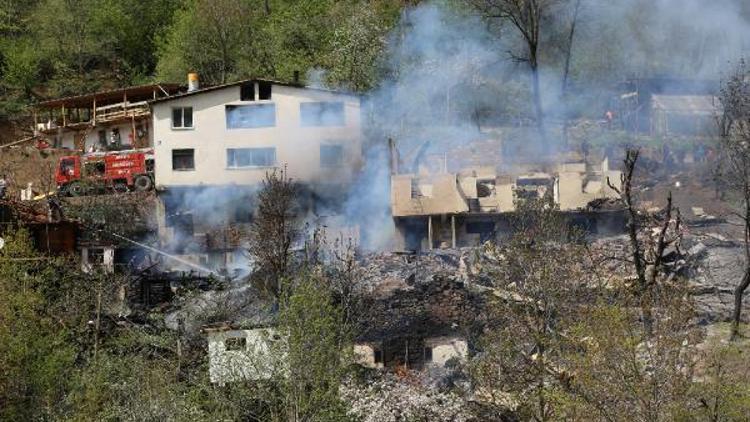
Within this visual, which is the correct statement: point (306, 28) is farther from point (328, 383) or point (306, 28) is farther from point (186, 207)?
point (328, 383)

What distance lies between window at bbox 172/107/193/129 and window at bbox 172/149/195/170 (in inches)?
51.3

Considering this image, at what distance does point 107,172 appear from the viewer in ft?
154

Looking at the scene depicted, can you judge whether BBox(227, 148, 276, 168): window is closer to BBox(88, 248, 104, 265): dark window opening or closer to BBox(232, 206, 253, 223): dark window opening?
BBox(232, 206, 253, 223): dark window opening

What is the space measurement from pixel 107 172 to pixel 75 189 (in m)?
1.78

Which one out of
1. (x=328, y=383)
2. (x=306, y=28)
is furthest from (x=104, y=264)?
(x=306, y=28)

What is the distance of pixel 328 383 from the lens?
27453mm

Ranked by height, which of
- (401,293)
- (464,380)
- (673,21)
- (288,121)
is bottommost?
(464,380)

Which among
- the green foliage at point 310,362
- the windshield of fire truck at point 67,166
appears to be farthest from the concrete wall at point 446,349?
the windshield of fire truck at point 67,166

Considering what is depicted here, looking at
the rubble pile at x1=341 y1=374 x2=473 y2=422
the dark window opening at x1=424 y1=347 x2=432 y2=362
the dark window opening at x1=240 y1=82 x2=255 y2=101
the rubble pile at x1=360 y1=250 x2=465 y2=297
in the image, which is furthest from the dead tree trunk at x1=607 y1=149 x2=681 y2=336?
the dark window opening at x1=240 y1=82 x2=255 y2=101

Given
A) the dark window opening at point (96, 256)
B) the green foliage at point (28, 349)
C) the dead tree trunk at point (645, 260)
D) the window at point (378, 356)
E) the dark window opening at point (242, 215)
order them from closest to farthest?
the dead tree trunk at point (645, 260) → the green foliage at point (28, 349) → the window at point (378, 356) → the dark window opening at point (96, 256) → the dark window opening at point (242, 215)

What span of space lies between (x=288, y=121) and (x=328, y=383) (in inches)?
814

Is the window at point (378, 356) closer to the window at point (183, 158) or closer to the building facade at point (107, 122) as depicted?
the window at point (183, 158)

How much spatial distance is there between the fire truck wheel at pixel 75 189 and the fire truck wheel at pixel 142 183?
2.38 meters

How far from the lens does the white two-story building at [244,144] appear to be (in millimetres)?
44812
